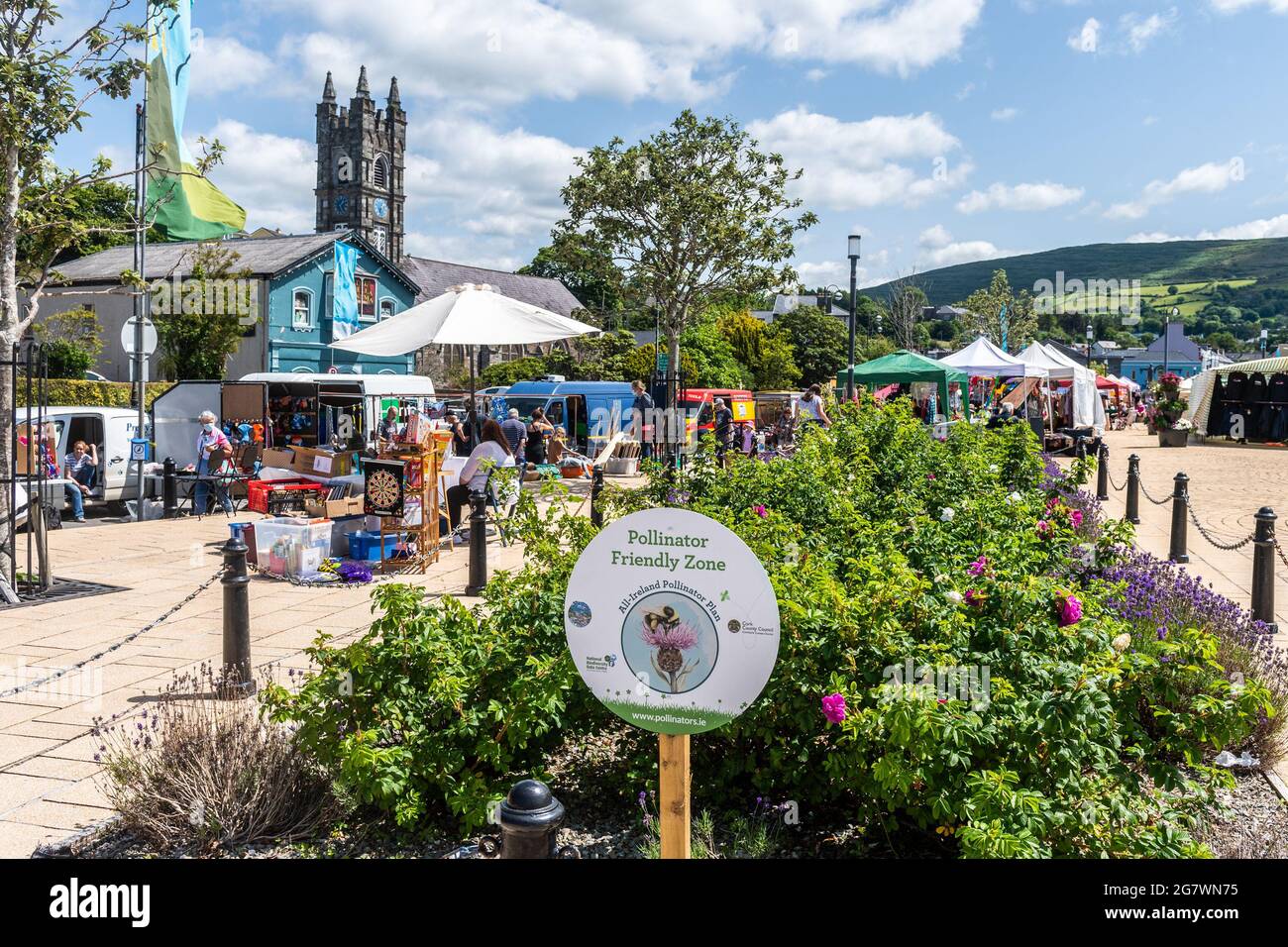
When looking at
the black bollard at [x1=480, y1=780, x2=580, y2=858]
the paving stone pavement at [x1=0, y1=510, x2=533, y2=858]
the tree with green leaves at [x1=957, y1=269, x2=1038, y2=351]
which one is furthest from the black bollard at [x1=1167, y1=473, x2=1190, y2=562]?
the tree with green leaves at [x1=957, y1=269, x2=1038, y2=351]

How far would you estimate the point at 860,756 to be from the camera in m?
3.71

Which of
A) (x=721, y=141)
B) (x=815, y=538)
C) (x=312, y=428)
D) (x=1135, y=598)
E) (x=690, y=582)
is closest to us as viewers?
(x=690, y=582)

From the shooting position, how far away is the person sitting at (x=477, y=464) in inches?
455

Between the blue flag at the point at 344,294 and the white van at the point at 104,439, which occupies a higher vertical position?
the blue flag at the point at 344,294

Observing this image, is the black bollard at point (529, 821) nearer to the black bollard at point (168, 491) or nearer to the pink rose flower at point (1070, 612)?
the pink rose flower at point (1070, 612)

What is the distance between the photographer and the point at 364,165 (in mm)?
92062

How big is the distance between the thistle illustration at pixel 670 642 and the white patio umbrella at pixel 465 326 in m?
8.79

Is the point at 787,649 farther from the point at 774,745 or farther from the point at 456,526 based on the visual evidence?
the point at 456,526

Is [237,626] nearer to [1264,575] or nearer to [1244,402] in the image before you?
[1264,575]

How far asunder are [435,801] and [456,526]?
8115 millimetres

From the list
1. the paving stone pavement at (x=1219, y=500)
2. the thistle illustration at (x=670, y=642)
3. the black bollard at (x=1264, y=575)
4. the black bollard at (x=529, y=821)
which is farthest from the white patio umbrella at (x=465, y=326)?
the black bollard at (x=529, y=821)

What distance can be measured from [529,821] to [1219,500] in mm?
18075

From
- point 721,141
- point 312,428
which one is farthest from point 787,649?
point 721,141

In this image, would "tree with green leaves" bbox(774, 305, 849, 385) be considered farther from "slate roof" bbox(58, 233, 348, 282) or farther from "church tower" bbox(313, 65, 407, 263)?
"church tower" bbox(313, 65, 407, 263)
